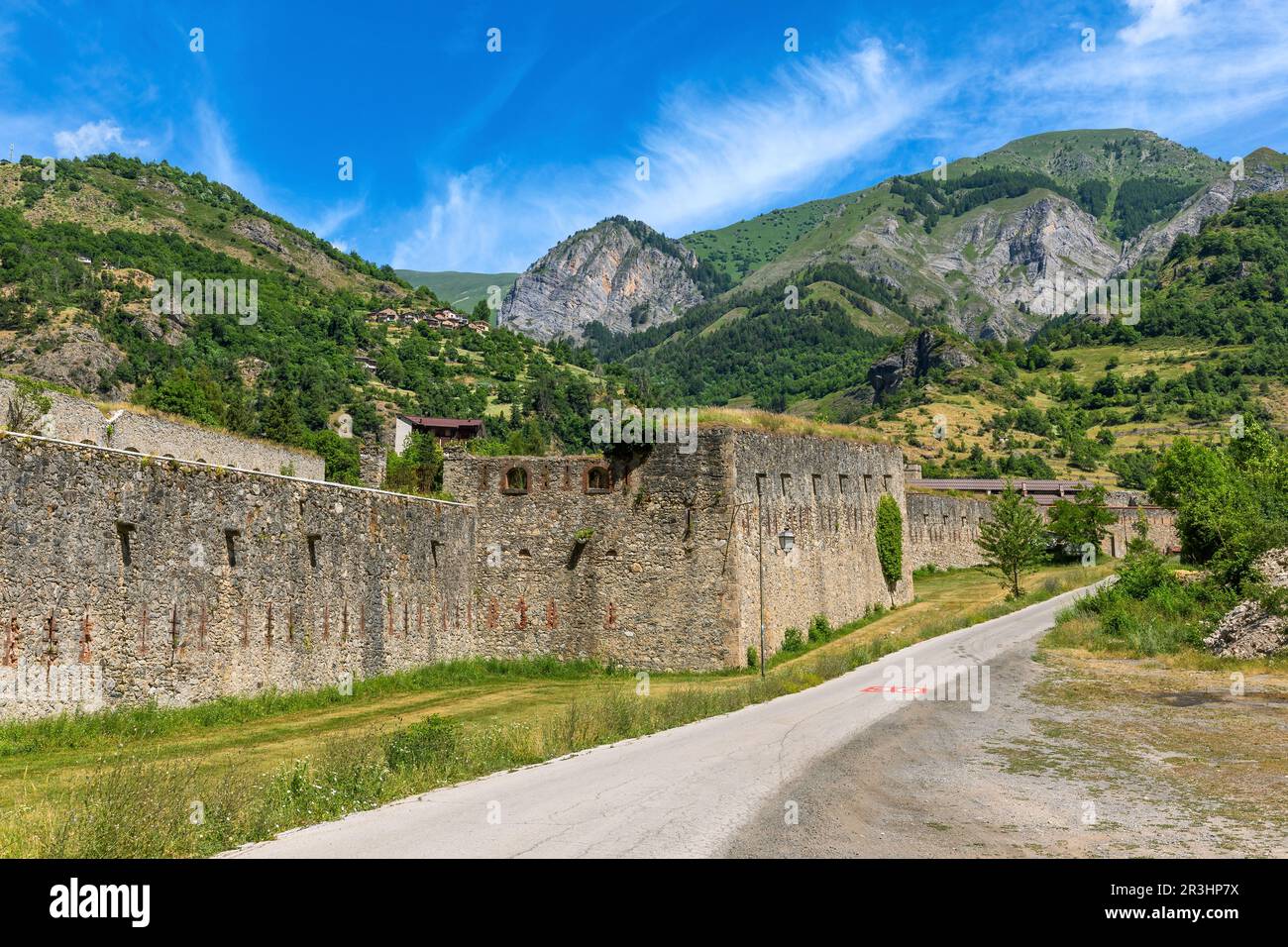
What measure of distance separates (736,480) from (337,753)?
2072cm

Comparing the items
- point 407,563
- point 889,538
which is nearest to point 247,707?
point 407,563

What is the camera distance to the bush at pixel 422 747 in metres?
13.9

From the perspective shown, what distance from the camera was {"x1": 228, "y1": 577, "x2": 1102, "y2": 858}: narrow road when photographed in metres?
8.85

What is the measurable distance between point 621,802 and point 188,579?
14.7m

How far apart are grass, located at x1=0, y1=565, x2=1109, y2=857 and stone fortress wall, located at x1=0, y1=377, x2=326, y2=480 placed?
10.7 metres

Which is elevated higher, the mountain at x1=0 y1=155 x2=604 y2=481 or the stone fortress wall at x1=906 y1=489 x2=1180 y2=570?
the mountain at x1=0 y1=155 x2=604 y2=481

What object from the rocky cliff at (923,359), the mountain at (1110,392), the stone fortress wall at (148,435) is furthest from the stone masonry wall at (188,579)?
the rocky cliff at (923,359)

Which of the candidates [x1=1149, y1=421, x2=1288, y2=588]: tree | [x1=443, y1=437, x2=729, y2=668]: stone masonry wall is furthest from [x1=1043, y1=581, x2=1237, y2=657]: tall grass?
[x1=443, y1=437, x2=729, y2=668]: stone masonry wall

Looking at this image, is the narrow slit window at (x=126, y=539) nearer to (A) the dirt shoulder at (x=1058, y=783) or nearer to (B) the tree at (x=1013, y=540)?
(A) the dirt shoulder at (x=1058, y=783)

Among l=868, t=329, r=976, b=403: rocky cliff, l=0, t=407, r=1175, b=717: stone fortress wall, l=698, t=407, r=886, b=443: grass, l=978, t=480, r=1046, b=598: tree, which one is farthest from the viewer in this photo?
l=868, t=329, r=976, b=403: rocky cliff

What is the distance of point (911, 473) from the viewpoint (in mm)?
92500

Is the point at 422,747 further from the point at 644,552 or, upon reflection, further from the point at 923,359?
the point at 923,359

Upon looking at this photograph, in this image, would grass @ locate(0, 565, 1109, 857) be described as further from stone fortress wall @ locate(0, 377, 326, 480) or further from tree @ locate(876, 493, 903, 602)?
stone fortress wall @ locate(0, 377, 326, 480)

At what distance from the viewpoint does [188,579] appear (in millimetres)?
21000
